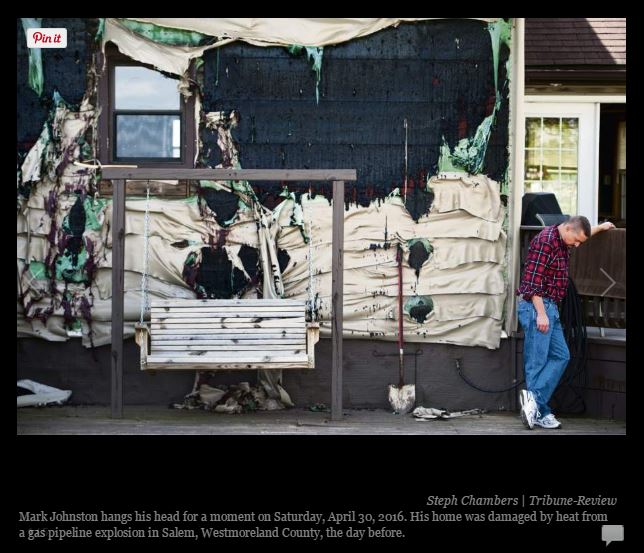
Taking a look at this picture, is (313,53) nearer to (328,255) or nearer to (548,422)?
(328,255)

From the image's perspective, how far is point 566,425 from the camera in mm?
9227

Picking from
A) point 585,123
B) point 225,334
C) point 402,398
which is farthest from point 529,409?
point 585,123

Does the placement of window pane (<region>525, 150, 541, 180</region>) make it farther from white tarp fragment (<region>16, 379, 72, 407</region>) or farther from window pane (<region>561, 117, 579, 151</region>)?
white tarp fragment (<region>16, 379, 72, 407</region>)

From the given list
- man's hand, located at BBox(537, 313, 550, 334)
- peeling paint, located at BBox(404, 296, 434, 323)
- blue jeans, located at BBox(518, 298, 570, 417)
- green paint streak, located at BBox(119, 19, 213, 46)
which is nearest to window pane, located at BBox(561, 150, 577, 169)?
peeling paint, located at BBox(404, 296, 434, 323)

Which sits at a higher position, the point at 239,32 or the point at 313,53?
the point at 239,32

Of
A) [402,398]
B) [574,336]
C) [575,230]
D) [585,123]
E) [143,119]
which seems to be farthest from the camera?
[585,123]

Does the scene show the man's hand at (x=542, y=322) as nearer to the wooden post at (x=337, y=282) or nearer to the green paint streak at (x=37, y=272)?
the wooden post at (x=337, y=282)

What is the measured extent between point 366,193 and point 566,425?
112 inches

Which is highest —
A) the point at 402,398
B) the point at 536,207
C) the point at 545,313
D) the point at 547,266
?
the point at 536,207

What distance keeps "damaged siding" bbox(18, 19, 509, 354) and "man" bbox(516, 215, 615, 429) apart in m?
1.14

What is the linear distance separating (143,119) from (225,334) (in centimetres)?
236

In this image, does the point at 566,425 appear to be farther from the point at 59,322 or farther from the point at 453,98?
the point at 59,322

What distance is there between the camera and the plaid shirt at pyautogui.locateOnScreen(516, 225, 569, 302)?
28.7ft

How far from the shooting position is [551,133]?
40.9 ft
